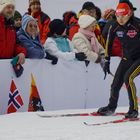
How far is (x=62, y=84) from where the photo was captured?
30.4 feet

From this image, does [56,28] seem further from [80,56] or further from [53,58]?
[53,58]

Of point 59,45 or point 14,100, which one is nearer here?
point 14,100

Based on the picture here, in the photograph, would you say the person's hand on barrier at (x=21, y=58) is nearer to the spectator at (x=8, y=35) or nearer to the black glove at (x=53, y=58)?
the spectator at (x=8, y=35)

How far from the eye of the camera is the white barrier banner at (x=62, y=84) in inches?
332

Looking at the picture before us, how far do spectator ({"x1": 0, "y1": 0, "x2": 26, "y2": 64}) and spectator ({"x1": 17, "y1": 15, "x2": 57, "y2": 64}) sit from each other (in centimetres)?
24

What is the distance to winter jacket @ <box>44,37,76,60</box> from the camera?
941 cm

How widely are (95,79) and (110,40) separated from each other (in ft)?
4.78

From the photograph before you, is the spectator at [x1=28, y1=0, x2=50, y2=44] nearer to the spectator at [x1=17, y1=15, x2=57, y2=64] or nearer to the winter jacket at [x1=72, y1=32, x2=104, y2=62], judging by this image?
the winter jacket at [x1=72, y1=32, x2=104, y2=62]

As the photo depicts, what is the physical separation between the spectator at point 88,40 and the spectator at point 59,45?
0.15 m

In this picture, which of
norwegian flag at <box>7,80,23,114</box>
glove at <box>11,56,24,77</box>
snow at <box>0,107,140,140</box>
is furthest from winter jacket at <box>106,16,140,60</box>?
norwegian flag at <box>7,80,23,114</box>

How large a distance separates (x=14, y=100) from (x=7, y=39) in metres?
0.97

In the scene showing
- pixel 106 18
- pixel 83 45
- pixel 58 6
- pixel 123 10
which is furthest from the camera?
pixel 58 6

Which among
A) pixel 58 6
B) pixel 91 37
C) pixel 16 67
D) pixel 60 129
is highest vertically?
pixel 58 6

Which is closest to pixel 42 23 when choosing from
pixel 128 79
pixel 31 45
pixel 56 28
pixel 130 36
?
pixel 56 28
